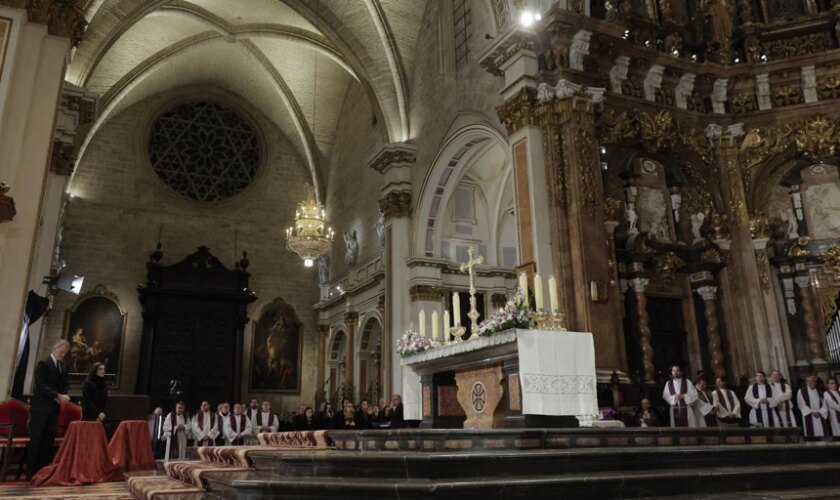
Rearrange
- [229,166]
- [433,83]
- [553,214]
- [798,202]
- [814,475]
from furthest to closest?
[229,166] < [433,83] < [798,202] < [553,214] < [814,475]

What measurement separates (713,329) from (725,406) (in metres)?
2.01

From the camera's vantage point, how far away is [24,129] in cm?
838

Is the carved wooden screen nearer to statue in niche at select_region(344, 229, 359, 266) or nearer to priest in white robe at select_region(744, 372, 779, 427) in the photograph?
statue in niche at select_region(344, 229, 359, 266)

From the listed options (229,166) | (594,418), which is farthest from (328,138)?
(594,418)

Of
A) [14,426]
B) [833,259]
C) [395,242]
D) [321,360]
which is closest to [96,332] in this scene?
[321,360]

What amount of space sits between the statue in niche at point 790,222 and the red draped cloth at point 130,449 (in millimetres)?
11522

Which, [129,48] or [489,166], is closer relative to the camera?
[489,166]

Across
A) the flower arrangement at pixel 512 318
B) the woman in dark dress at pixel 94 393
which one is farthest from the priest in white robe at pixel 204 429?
the flower arrangement at pixel 512 318

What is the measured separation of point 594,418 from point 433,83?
987 cm

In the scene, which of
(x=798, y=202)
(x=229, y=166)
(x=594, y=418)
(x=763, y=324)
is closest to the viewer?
(x=594, y=418)

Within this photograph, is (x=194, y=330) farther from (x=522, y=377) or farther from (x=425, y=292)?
(x=522, y=377)

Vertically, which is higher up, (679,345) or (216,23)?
(216,23)

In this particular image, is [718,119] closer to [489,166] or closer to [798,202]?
[798,202]

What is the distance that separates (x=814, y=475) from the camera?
5.00 meters
